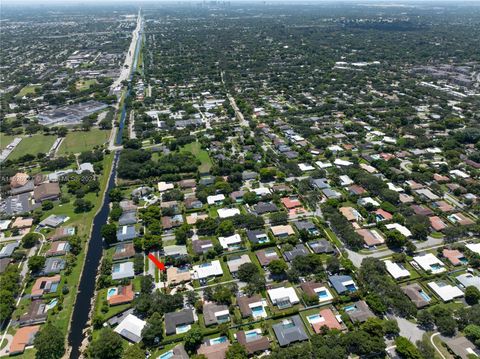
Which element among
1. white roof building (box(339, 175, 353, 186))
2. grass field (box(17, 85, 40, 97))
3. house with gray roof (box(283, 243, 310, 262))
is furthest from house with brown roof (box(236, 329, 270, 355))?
grass field (box(17, 85, 40, 97))

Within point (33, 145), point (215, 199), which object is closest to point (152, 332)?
point (215, 199)

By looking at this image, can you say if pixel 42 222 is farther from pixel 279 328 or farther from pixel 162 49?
pixel 162 49

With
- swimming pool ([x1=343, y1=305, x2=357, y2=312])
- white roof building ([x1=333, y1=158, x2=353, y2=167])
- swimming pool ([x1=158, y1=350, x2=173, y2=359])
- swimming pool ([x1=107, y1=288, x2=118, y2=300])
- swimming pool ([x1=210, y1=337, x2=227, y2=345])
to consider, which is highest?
white roof building ([x1=333, y1=158, x2=353, y2=167])

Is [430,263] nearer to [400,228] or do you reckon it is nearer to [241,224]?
[400,228]

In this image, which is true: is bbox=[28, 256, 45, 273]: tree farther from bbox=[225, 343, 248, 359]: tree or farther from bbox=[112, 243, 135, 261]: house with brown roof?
bbox=[225, 343, 248, 359]: tree

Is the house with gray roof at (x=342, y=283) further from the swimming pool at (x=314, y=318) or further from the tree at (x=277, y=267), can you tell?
the tree at (x=277, y=267)

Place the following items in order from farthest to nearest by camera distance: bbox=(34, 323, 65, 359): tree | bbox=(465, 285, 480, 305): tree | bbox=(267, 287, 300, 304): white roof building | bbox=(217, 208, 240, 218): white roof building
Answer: bbox=(217, 208, 240, 218): white roof building
bbox=(267, 287, 300, 304): white roof building
bbox=(465, 285, 480, 305): tree
bbox=(34, 323, 65, 359): tree
